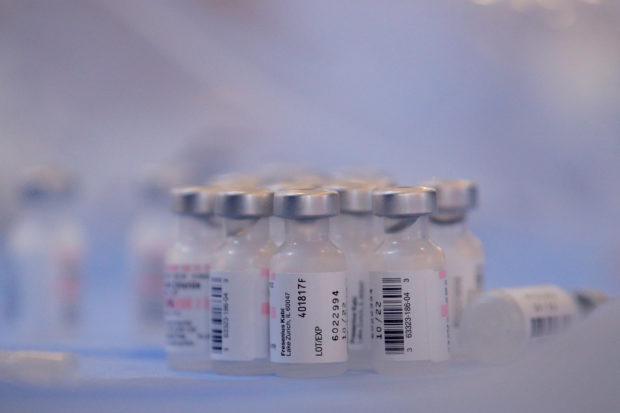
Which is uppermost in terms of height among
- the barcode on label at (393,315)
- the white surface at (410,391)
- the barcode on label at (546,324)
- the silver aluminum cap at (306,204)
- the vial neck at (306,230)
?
the silver aluminum cap at (306,204)

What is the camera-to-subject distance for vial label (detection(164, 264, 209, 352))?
1335mm

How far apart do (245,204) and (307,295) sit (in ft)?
0.58

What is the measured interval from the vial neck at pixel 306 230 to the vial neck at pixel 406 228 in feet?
0.30

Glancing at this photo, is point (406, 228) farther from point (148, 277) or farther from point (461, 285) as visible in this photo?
point (148, 277)

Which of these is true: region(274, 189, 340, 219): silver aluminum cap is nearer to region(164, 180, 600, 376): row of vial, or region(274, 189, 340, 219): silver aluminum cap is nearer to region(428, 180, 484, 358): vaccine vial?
region(164, 180, 600, 376): row of vial

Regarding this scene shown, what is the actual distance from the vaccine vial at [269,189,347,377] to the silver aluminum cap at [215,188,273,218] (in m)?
0.05

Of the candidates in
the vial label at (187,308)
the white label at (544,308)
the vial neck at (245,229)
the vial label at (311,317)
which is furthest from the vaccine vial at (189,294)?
the white label at (544,308)

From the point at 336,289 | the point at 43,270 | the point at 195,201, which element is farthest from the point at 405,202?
the point at 43,270

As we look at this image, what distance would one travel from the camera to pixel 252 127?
2504 mm

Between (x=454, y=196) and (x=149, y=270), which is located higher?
(x=454, y=196)

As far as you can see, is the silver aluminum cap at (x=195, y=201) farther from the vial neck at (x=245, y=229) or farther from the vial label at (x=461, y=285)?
the vial label at (x=461, y=285)

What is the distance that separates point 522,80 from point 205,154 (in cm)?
101

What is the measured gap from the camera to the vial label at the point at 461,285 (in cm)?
132

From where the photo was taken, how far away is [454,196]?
4.47 feet
